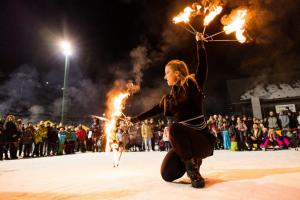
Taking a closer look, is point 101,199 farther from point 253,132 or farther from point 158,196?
point 253,132

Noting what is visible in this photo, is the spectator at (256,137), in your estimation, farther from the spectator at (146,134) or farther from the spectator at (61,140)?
the spectator at (61,140)

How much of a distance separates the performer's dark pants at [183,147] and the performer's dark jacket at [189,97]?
0.19m

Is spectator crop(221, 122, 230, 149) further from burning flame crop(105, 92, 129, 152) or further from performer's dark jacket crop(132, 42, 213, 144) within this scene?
performer's dark jacket crop(132, 42, 213, 144)

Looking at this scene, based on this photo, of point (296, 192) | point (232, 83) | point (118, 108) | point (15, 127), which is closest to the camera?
point (296, 192)

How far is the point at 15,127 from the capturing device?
39.2ft

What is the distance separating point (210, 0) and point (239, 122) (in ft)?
28.0

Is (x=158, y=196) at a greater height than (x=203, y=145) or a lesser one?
lesser

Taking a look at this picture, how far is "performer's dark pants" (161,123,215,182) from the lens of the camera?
10.1 ft

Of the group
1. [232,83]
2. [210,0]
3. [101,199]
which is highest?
[232,83]

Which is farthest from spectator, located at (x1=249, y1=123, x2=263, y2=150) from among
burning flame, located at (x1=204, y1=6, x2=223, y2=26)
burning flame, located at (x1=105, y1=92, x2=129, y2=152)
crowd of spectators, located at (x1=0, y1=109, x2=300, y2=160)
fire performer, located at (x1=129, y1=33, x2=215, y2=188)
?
fire performer, located at (x1=129, y1=33, x2=215, y2=188)

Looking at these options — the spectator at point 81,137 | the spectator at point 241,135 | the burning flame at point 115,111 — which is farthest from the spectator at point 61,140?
the burning flame at point 115,111

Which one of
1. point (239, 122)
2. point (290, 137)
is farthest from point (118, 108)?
point (290, 137)

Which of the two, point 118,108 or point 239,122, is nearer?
point 118,108

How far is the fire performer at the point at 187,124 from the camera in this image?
308 centimetres
